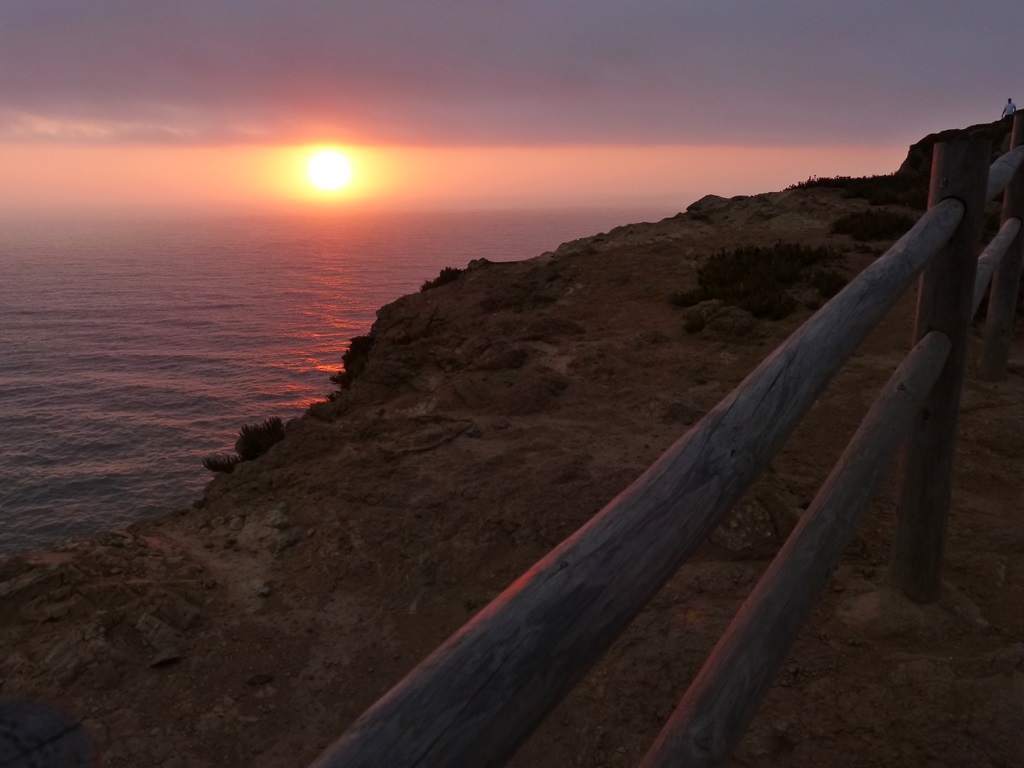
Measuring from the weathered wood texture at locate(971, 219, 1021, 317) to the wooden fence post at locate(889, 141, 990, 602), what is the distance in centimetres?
17

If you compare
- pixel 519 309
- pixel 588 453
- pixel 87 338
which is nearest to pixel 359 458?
pixel 588 453

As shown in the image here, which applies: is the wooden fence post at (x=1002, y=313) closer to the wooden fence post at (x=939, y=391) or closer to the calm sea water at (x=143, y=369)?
the wooden fence post at (x=939, y=391)

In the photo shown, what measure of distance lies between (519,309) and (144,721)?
922 cm

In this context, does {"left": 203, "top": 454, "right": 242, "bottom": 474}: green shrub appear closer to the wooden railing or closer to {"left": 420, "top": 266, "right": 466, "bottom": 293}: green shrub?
the wooden railing

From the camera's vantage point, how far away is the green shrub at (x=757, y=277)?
34.1 feet

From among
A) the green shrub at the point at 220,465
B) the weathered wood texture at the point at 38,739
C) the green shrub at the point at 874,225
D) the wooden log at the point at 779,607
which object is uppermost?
the green shrub at the point at 874,225

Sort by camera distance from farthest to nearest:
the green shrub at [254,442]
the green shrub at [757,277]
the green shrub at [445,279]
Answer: the green shrub at [445,279] < the green shrub at [757,277] < the green shrub at [254,442]

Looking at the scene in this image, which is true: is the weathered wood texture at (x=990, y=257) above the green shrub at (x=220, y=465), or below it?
above

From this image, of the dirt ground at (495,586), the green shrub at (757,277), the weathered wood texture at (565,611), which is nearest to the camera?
the weathered wood texture at (565,611)

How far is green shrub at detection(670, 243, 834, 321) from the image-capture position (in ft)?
34.1

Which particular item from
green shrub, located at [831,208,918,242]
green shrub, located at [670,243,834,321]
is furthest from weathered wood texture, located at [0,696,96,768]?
green shrub, located at [831,208,918,242]

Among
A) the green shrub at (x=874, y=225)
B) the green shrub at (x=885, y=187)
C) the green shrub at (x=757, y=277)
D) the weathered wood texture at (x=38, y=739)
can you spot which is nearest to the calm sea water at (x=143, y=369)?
the green shrub at (x=757, y=277)

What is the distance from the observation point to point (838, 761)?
129 inches

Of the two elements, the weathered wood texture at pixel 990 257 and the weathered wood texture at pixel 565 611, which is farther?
the weathered wood texture at pixel 990 257
